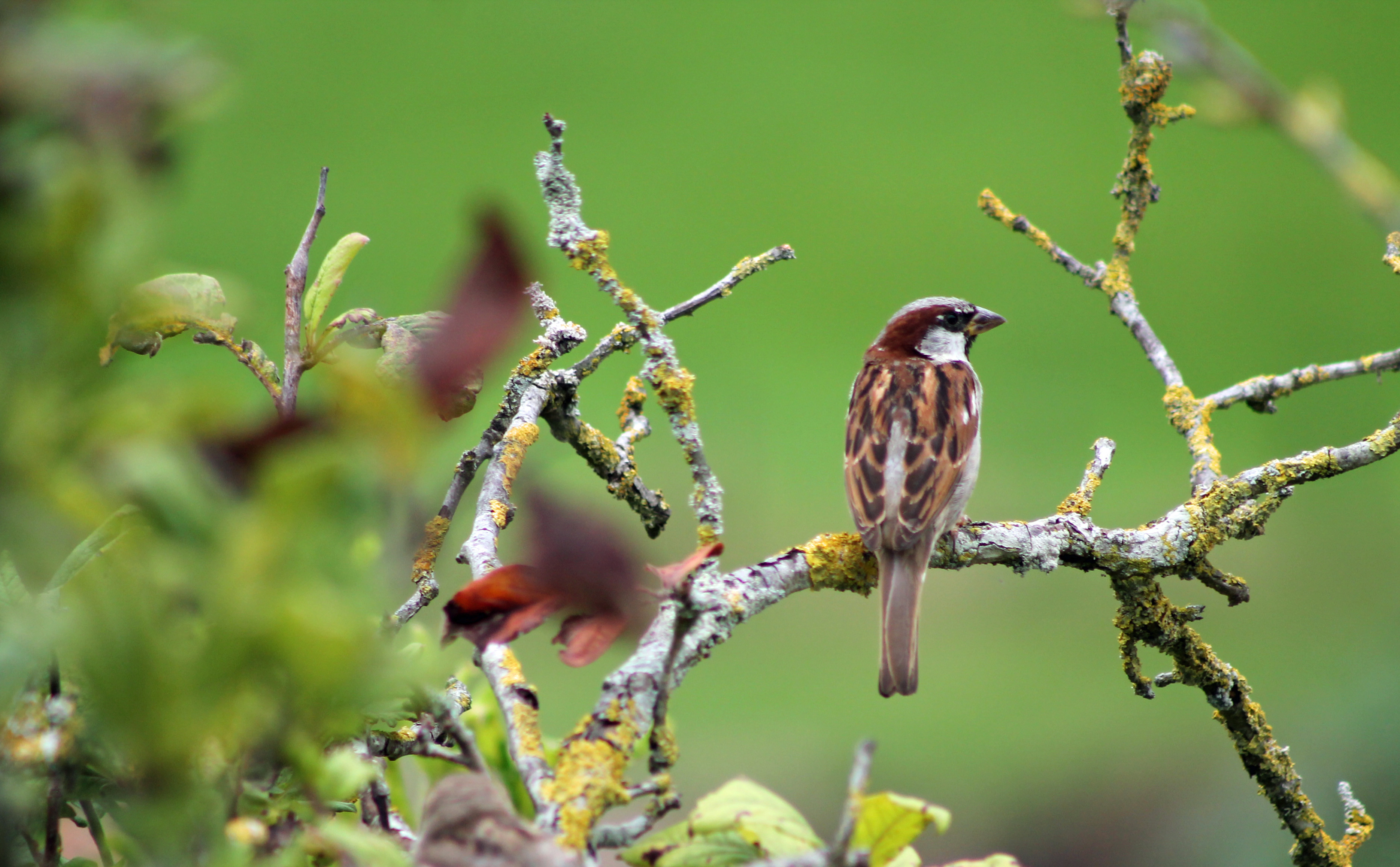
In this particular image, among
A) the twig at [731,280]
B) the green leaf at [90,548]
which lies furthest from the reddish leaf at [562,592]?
the twig at [731,280]

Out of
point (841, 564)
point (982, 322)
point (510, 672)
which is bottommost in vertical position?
point (510, 672)

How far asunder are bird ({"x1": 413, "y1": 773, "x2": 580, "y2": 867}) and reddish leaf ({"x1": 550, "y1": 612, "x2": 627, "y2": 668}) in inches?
4.9

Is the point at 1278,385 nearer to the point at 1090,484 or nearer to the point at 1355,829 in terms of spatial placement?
the point at 1090,484

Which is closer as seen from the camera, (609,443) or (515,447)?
(515,447)

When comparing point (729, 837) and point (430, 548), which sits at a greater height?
point (430, 548)

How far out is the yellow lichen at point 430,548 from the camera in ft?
4.32

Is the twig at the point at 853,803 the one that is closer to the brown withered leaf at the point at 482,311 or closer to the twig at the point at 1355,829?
the brown withered leaf at the point at 482,311

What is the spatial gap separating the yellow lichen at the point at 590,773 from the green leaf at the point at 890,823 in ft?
0.56

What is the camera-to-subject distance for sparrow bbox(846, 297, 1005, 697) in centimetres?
176

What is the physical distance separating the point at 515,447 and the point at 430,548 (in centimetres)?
17

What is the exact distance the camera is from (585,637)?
730mm

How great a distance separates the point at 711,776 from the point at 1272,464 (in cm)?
351

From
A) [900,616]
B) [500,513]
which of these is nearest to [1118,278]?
[900,616]

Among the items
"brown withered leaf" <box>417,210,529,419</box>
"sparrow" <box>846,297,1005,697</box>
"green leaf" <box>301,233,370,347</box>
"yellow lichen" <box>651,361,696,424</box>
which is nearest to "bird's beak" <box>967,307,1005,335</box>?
"sparrow" <box>846,297,1005,697</box>
